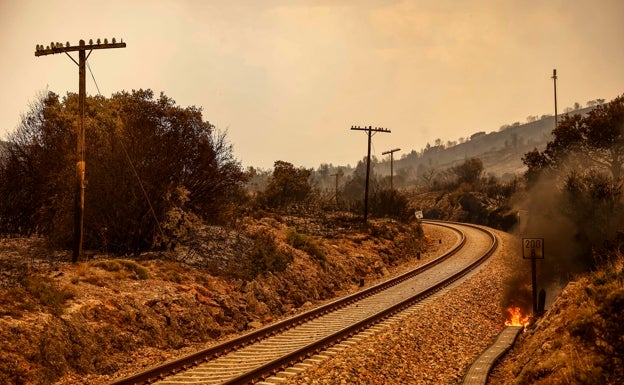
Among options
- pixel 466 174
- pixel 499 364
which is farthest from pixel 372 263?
pixel 466 174

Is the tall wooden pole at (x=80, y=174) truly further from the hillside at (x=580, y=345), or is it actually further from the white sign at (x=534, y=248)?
the white sign at (x=534, y=248)

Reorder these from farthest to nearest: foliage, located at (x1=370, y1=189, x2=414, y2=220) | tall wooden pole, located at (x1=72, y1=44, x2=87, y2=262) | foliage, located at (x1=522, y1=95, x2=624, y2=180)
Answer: foliage, located at (x1=370, y1=189, x2=414, y2=220) < foliage, located at (x1=522, y1=95, x2=624, y2=180) < tall wooden pole, located at (x1=72, y1=44, x2=87, y2=262)

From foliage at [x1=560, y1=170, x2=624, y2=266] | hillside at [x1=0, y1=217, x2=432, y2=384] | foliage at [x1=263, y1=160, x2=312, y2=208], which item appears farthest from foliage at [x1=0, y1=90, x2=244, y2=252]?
foliage at [x1=263, y1=160, x2=312, y2=208]

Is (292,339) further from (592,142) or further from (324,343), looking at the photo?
(592,142)

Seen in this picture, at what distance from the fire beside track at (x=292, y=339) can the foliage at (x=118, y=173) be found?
7.97 meters

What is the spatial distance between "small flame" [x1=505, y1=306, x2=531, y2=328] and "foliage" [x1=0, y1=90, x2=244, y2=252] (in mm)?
Answer: 13916

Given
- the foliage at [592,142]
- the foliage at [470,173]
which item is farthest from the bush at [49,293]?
the foliage at [470,173]

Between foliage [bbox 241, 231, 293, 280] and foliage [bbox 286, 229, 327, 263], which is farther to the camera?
foliage [bbox 286, 229, 327, 263]

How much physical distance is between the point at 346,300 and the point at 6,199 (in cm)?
1833

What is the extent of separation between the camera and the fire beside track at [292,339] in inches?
433

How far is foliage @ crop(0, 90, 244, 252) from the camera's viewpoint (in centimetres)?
2033

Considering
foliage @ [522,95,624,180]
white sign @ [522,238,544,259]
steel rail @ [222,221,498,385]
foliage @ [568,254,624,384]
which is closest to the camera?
foliage @ [568,254,624,384]

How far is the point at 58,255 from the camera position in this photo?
1888cm

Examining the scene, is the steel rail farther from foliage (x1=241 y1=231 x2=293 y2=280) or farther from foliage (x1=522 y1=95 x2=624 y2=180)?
foliage (x1=522 y1=95 x2=624 y2=180)
